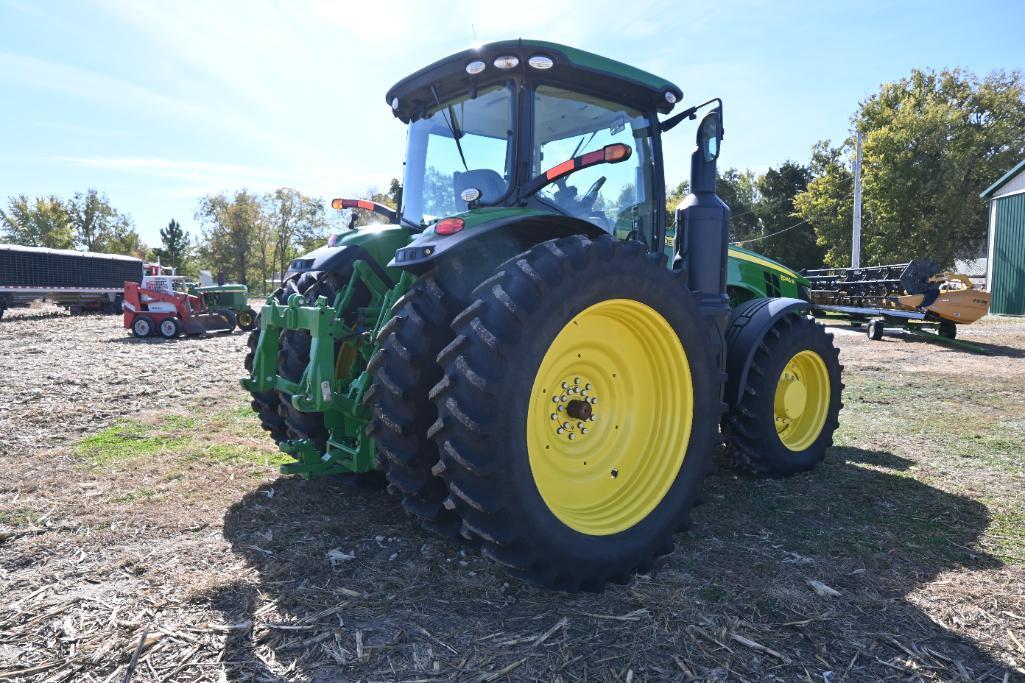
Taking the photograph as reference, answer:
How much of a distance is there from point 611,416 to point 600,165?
54.2 inches

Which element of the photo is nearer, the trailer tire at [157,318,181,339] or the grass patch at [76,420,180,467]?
the grass patch at [76,420,180,467]

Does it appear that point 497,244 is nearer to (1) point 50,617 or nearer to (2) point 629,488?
(2) point 629,488

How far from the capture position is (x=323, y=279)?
365cm

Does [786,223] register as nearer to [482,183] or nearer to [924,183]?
[924,183]

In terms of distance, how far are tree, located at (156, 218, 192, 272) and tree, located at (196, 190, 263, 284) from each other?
291cm

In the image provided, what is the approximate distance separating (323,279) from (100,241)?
55536 millimetres

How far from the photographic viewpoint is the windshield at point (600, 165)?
11.1ft

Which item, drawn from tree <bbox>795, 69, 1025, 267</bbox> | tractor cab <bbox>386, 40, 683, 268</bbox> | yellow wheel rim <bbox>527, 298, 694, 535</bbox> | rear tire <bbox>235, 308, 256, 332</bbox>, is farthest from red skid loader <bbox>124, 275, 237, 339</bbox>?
tree <bbox>795, 69, 1025, 267</bbox>

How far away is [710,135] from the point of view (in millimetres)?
3756

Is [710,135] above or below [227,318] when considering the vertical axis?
above

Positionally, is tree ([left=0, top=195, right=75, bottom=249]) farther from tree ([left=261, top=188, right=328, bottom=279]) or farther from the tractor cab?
the tractor cab

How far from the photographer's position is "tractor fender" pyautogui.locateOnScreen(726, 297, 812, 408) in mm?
4152

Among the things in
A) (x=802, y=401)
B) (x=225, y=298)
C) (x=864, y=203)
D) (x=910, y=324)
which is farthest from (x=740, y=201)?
(x=802, y=401)

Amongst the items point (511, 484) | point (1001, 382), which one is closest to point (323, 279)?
point (511, 484)
